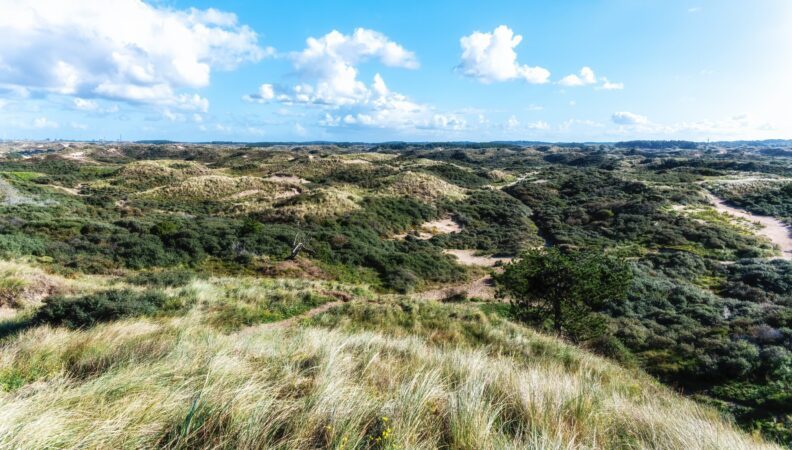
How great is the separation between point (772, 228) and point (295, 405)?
4795 cm

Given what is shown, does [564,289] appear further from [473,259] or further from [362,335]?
[473,259]

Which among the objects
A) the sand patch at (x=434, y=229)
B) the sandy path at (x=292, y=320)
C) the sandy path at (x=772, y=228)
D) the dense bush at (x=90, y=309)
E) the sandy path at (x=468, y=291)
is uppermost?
the dense bush at (x=90, y=309)

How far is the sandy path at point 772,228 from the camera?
2913 cm

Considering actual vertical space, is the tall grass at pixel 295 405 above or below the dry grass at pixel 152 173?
above

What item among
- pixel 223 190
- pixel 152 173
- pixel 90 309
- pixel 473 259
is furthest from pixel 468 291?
pixel 152 173

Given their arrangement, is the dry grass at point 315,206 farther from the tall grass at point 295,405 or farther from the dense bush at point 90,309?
the tall grass at point 295,405

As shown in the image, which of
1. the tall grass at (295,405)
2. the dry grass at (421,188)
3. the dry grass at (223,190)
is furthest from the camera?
the dry grass at (421,188)

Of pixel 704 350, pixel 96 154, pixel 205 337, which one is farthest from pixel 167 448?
pixel 96 154

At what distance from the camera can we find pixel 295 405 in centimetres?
295

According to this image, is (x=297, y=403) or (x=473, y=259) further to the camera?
(x=473, y=259)

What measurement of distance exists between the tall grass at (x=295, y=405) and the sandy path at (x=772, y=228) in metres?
33.3

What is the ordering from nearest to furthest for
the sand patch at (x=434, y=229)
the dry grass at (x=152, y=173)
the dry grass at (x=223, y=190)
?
the sand patch at (x=434, y=229) → the dry grass at (x=223, y=190) → the dry grass at (x=152, y=173)

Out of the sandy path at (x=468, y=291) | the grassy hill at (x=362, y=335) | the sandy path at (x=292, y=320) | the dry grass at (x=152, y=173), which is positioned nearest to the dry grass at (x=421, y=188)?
the grassy hill at (x=362, y=335)

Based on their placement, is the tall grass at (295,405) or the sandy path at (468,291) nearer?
the tall grass at (295,405)
